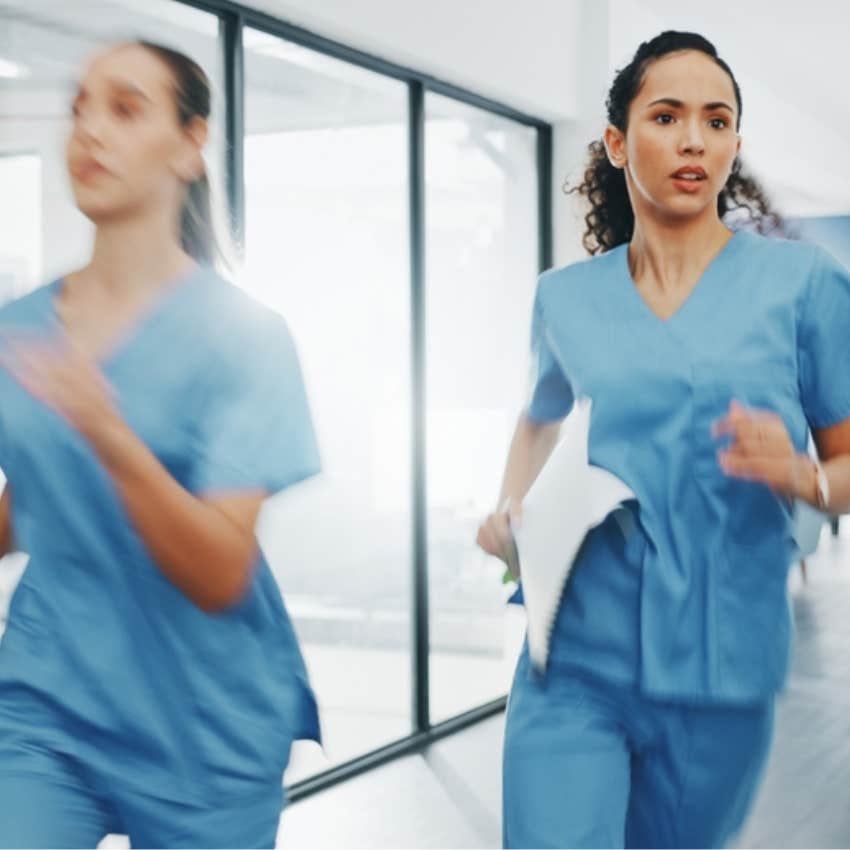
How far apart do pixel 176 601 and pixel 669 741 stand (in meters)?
0.60

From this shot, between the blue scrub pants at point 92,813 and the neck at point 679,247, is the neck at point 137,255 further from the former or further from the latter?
the neck at point 679,247

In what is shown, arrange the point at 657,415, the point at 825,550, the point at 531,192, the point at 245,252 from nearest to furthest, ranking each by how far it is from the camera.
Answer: the point at 657,415, the point at 245,252, the point at 531,192, the point at 825,550

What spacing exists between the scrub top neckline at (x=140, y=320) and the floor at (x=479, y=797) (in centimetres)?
207

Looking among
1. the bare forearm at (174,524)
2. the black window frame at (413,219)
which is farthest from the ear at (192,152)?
the black window frame at (413,219)

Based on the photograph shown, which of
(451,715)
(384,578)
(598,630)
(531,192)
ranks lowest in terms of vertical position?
(451,715)

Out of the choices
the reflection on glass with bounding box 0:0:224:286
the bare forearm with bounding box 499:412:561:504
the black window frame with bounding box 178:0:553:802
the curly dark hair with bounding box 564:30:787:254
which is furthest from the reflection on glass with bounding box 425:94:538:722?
the bare forearm with bounding box 499:412:561:504

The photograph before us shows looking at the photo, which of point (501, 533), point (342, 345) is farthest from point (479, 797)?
point (501, 533)

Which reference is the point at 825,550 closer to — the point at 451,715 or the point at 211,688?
the point at 451,715

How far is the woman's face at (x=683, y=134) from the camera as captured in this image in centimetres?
148

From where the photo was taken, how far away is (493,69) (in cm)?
405

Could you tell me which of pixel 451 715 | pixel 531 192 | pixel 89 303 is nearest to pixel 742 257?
pixel 89 303

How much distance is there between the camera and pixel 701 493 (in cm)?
145

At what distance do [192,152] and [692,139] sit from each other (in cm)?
57

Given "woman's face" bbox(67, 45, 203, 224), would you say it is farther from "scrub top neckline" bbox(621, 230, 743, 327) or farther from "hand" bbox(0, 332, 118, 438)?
"scrub top neckline" bbox(621, 230, 743, 327)
